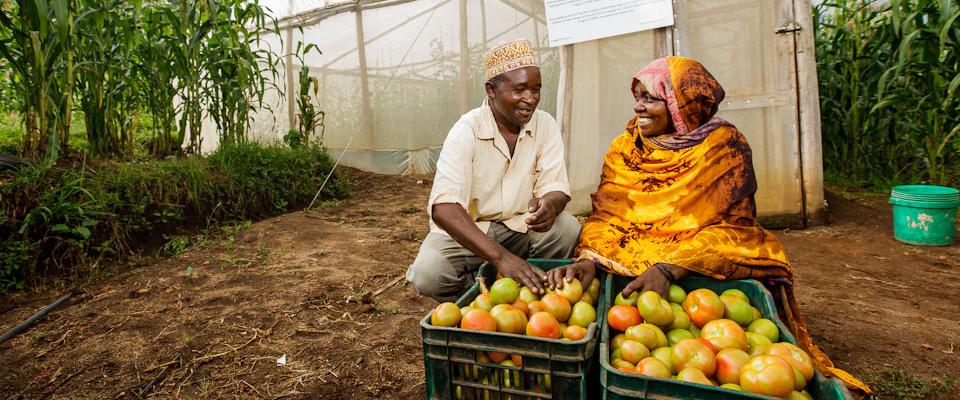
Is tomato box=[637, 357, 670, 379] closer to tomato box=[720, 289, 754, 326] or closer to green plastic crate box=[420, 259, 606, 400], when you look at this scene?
green plastic crate box=[420, 259, 606, 400]

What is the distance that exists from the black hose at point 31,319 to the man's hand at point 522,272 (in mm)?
2644

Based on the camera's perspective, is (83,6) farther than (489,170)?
Yes

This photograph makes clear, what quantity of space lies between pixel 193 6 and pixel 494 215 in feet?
12.2

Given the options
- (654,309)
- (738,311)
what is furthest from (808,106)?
(654,309)

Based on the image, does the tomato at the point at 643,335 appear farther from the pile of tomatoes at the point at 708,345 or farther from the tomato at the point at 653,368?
the tomato at the point at 653,368

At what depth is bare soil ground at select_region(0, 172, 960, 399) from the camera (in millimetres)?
2361

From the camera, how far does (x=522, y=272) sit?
200cm

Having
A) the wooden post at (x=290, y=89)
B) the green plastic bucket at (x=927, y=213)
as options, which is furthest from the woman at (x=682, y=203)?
the wooden post at (x=290, y=89)

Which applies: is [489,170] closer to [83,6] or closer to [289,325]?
[289,325]

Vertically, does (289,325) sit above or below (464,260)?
below

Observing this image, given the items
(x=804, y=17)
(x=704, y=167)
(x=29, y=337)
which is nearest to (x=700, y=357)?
(x=704, y=167)

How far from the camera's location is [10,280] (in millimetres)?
3385

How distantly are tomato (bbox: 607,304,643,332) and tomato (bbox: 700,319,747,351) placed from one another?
0.21m

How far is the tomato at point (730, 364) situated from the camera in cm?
146
